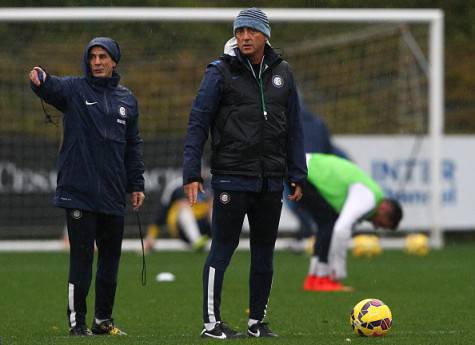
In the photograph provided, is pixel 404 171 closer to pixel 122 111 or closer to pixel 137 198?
pixel 137 198

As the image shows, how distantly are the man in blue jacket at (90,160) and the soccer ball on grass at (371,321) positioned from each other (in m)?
1.65

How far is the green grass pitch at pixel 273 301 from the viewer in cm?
880

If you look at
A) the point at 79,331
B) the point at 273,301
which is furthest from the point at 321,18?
the point at 79,331

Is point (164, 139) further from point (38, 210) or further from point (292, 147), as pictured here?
point (292, 147)

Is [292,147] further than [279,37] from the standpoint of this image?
No

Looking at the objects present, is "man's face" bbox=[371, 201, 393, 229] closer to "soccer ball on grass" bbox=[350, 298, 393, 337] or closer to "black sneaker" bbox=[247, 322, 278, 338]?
"soccer ball on grass" bbox=[350, 298, 393, 337]

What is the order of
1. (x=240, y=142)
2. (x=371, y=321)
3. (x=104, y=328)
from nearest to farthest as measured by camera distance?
(x=240, y=142) < (x=371, y=321) < (x=104, y=328)

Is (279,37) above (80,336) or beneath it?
above

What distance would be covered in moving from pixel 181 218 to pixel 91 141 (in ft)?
37.3

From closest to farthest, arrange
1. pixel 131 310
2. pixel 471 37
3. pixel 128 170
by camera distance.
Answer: pixel 128 170, pixel 131 310, pixel 471 37

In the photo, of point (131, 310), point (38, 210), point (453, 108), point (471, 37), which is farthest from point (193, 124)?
point (471, 37)

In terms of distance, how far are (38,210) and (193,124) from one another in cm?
1237

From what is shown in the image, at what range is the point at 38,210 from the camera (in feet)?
66.5

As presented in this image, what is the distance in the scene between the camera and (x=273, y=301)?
11.7 m
